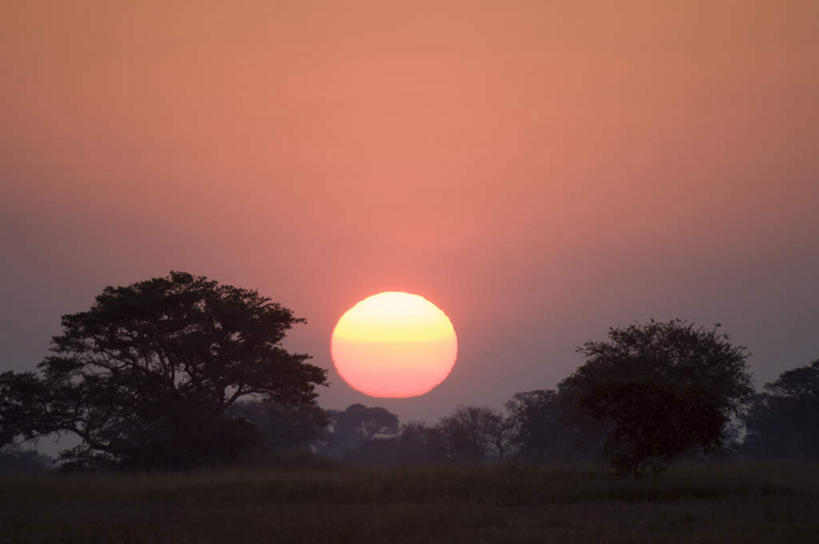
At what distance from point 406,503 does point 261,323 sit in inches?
999

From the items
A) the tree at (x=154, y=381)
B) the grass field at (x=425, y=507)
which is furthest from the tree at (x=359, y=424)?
the grass field at (x=425, y=507)

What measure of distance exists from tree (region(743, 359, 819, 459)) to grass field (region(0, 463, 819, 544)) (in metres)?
44.3

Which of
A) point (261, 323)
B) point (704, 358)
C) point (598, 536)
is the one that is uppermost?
point (261, 323)

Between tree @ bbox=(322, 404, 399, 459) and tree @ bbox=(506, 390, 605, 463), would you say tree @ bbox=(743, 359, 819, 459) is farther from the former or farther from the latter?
tree @ bbox=(322, 404, 399, 459)

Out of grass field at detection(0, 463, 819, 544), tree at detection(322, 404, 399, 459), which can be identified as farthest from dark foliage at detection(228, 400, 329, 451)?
tree at detection(322, 404, 399, 459)

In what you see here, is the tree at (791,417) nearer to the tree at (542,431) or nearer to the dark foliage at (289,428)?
the tree at (542,431)

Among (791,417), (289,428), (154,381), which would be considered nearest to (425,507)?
(154,381)

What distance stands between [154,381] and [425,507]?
27.0 metres

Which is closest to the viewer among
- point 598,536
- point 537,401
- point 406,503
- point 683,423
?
point 598,536

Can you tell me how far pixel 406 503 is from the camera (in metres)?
27.0

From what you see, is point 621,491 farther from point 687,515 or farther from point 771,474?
point 771,474

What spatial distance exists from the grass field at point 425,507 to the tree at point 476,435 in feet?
127

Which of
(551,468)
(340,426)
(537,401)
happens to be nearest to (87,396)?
(551,468)

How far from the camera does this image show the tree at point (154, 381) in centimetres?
4719
